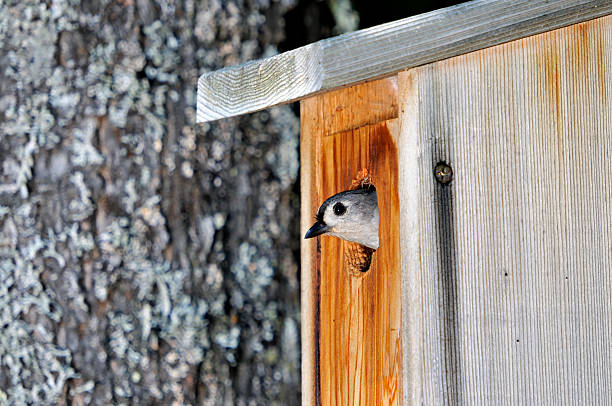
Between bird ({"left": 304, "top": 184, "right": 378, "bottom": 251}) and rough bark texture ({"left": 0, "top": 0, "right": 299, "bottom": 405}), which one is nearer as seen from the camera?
bird ({"left": 304, "top": 184, "right": 378, "bottom": 251})

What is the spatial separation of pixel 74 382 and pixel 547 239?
1.37 metres

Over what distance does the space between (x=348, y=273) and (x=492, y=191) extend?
0.45m

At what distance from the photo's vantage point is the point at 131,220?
1.94 meters

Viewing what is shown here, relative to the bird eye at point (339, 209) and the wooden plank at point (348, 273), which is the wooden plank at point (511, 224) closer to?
the wooden plank at point (348, 273)

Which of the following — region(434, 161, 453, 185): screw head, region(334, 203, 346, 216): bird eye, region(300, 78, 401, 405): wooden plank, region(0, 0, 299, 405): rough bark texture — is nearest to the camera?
region(434, 161, 453, 185): screw head

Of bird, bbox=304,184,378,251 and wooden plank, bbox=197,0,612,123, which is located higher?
wooden plank, bbox=197,0,612,123

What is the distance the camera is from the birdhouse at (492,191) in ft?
3.19

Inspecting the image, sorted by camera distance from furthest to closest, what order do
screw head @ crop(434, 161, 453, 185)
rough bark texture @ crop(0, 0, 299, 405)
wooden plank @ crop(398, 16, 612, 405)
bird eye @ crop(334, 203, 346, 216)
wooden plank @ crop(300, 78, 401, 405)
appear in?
rough bark texture @ crop(0, 0, 299, 405), bird eye @ crop(334, 203, 346, 216), wooden plank @ crop(300, 78, 401, 405), screw head @ crop(434, 161, 453, 185), wooden plank @ crop(398, 16, 612, 405)

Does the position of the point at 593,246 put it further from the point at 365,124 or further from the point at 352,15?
the point at 352,15

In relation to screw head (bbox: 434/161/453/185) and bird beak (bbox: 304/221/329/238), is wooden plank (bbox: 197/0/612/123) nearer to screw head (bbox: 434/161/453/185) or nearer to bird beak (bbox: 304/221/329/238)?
screw head (bbox: 434/161/453/185)

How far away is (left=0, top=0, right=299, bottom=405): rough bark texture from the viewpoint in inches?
75.5

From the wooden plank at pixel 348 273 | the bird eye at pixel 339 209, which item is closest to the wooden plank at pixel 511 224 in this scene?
the wooden plank at pixel 348 273

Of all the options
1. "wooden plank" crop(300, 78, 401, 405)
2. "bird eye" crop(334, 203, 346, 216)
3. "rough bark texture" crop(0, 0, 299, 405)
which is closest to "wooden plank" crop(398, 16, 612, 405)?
"wooden plank" crop(300, 78, 401, 405)

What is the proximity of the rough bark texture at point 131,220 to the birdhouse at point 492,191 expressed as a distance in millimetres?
777
